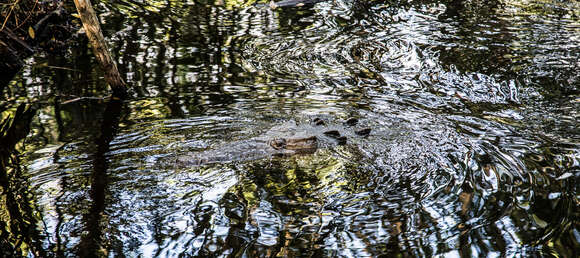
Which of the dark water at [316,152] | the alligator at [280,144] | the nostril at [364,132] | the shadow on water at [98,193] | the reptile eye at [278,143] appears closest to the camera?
the shadow on water at [98,193]

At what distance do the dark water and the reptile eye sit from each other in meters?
0.16

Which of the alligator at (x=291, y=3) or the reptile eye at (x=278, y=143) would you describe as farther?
the alligator at (x=291, y=3)

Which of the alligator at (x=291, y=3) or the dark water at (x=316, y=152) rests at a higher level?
the alligator at (x=291, y=3)

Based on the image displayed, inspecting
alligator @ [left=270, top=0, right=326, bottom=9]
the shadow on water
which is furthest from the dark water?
alligator @ [left=270, top=0, right=326, bottom=9]

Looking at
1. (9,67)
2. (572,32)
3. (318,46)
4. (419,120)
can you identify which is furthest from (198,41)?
(572,32)

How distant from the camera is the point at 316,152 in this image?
5449mm

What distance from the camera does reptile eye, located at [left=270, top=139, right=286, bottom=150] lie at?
5336 mm

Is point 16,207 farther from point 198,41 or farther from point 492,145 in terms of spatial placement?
point 198,41

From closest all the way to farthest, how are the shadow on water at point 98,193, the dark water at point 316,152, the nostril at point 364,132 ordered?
the shadow on water at point 98,193
the dark water at point 316,152
the nostril at point 364,132

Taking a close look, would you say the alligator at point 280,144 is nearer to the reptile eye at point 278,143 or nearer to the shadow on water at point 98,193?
the reptile eye at point 278,143

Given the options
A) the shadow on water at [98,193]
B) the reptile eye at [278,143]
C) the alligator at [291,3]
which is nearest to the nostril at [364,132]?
the reptile eye at [278,143]

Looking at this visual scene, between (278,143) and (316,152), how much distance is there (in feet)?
1.37

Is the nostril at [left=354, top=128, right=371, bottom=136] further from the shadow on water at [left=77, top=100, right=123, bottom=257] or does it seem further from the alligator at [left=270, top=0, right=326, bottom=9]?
the alligator at [left=270, top=0, right=326, bottom=9]

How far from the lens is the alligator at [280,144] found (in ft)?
16.8
